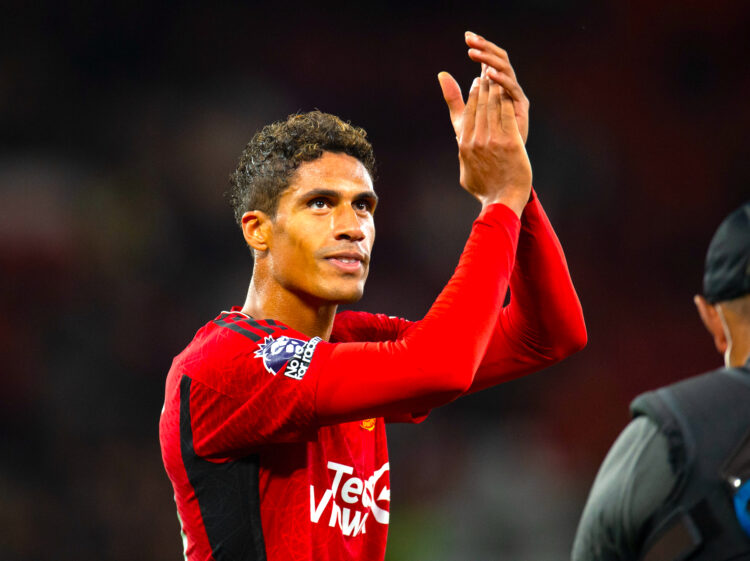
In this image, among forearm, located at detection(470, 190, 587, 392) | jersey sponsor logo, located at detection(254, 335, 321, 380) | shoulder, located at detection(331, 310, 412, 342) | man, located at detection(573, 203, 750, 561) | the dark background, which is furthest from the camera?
the dark background

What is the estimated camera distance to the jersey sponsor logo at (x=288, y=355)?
7.17 ft

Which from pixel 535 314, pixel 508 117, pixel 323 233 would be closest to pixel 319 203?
pixel 323 233

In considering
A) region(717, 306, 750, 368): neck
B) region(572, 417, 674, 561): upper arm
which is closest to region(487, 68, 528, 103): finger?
region(717, 306, 750, 368): neck

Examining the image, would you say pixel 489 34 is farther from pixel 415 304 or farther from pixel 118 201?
pixel 118 201

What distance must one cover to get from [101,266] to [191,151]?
106 centimetres

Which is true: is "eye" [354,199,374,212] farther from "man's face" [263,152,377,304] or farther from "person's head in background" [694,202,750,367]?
"person's head in background" [694,202,750,367]

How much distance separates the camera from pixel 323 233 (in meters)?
2.48

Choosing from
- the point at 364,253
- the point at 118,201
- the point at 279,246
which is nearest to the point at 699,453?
the point at 364,253

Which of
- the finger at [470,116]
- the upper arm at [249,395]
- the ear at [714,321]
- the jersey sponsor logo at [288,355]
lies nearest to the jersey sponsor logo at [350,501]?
the upper arm at [249,395]

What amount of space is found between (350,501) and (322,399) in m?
0.48

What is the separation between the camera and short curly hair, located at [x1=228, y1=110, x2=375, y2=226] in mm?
2596

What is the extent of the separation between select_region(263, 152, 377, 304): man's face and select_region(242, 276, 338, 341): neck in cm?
3

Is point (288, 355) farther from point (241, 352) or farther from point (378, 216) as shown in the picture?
point (378, 216)

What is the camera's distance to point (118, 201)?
585cm
